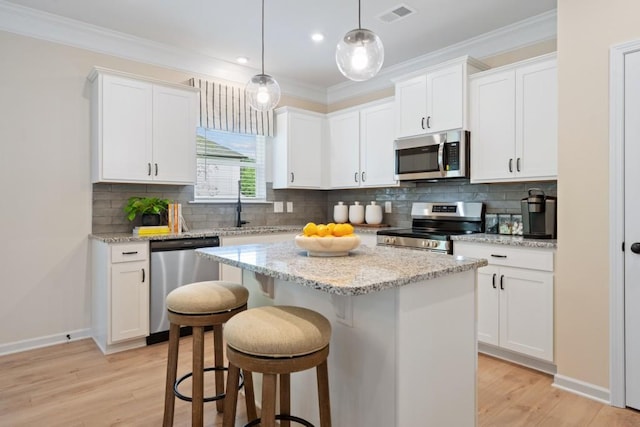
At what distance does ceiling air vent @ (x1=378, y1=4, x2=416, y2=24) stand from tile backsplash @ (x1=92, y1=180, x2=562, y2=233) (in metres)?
1.60

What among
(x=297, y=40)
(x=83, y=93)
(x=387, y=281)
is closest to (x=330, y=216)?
(x=297, y=40)

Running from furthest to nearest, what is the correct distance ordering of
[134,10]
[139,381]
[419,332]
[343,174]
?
[343,174]
[134,10]
[139,381]
[419,332]

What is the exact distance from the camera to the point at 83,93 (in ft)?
11.3

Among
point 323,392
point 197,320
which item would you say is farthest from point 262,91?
point 323,392

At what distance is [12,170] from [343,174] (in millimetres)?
3172

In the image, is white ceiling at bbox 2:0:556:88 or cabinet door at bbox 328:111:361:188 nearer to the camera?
white ceiling at bbox 2:0:556:88

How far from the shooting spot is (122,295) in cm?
315

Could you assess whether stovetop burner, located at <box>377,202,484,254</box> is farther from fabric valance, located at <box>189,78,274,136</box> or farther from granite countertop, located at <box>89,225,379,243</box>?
fabric valance, located at <box>189,78,274,136</box>

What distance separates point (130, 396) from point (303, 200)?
3163mm

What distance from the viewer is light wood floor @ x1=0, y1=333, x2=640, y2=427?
2.15 metres

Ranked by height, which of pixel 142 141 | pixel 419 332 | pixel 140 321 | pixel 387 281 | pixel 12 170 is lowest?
pixel 140 321

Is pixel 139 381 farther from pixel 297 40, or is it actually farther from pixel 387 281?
pixel 297 40

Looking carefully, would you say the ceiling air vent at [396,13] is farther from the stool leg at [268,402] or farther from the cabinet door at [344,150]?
the stool leg at [268,402]

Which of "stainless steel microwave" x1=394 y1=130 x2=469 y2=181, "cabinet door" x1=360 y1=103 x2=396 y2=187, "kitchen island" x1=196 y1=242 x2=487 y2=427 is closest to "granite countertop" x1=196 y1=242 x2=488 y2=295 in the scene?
"kitchen island" x1=196 y1=242 x2=487 y2=427
